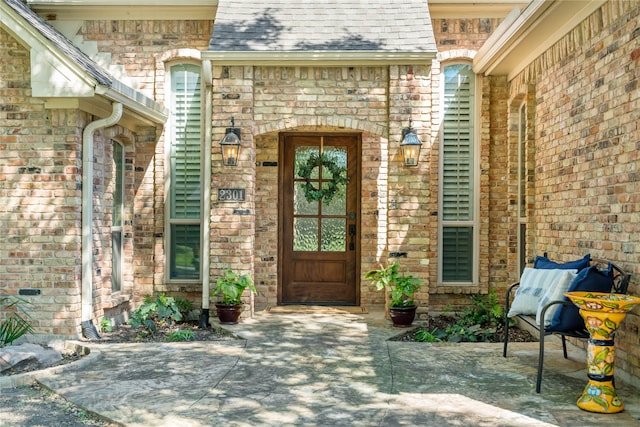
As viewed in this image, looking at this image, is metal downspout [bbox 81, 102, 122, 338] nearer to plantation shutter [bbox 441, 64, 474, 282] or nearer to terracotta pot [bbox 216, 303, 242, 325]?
terracotta pot [bbox 216, 303, 242, 325]

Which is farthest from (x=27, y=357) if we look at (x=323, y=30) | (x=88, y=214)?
(x=323, y=30)

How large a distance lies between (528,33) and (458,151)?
220 centimetres

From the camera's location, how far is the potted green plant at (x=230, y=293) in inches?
269

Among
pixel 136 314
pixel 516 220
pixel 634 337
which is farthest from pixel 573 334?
pixel 136 314

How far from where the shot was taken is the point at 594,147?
541cm

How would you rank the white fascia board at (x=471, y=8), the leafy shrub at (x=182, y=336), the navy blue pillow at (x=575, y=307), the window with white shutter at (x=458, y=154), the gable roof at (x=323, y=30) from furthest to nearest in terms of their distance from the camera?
the window with white shutter at (x=458, y=154), the white fascia board at (x=471, y=8), the gable roof at (x=323, y=30), the leafy shrub at (x=182, y=336), the navy blue pillow at (x=575, y=307)

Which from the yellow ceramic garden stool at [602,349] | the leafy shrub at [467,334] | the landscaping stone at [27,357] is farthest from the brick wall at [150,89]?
the yellow ceramic garden stool at [602,349]

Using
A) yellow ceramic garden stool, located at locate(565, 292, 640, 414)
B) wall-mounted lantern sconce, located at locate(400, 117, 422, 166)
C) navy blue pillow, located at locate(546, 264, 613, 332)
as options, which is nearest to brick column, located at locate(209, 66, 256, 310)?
wall-mounted lantern sconce, located at locate(400, 117, 422, 166)

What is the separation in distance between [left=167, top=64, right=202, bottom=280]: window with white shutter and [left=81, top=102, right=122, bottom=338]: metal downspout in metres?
1.78

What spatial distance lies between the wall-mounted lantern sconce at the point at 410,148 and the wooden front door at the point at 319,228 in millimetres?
1580

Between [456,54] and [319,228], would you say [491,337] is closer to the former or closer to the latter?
[319,228]

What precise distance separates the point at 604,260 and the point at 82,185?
519 centimetres

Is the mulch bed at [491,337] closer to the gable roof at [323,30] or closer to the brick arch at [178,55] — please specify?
the gable roof at [323,30]

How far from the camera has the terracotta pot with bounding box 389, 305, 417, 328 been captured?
686cm
